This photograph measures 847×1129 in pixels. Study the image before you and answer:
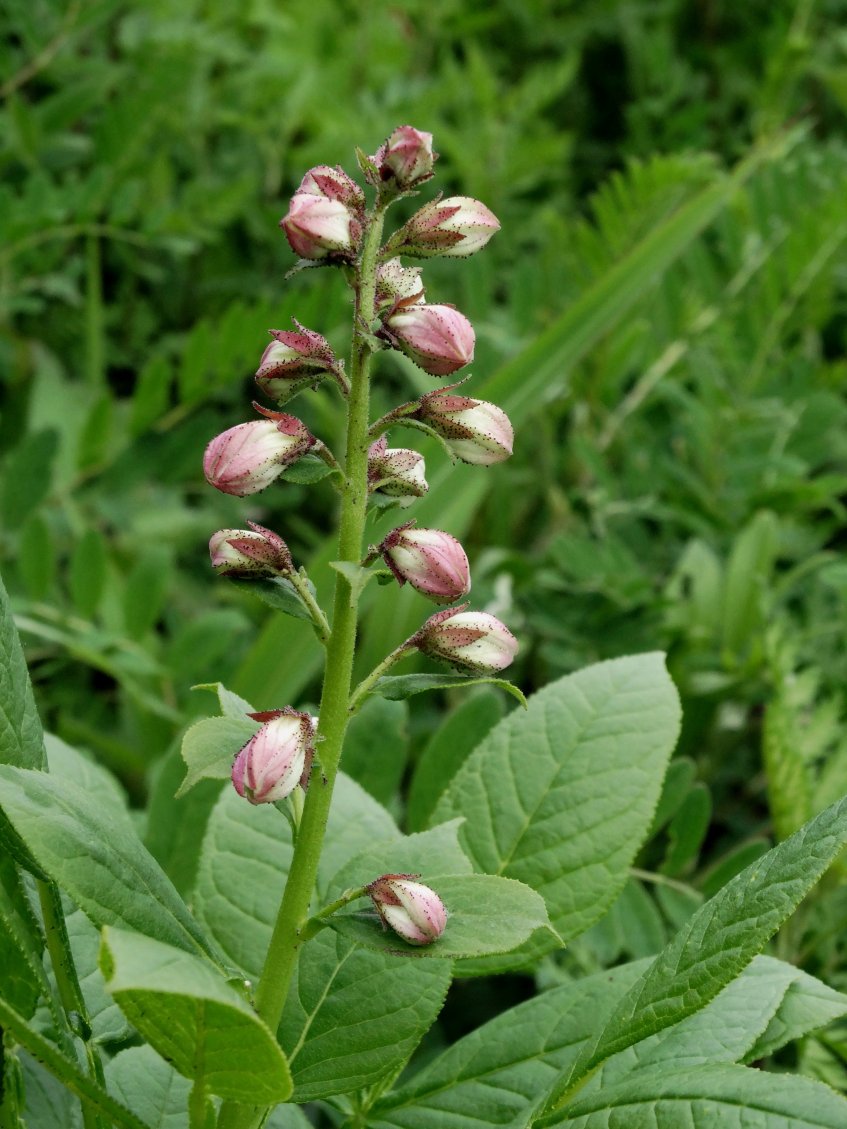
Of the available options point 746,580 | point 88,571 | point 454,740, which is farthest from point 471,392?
point 454,740

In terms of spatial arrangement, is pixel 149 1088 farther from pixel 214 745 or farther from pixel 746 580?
pixel 746 580

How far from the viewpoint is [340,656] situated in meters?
0.77

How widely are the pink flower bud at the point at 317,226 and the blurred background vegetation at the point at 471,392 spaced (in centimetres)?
57

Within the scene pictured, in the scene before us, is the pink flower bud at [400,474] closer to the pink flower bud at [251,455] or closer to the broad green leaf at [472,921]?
the pink flower bud at [251,455]

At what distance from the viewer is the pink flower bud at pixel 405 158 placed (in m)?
0.75

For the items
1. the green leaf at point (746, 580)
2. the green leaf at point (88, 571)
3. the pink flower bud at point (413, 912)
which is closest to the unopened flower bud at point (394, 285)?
the pink flower bud at point (413, 912)

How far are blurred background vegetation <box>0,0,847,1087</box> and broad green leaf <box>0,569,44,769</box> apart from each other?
367 mm

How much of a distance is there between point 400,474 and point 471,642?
0.37 ft

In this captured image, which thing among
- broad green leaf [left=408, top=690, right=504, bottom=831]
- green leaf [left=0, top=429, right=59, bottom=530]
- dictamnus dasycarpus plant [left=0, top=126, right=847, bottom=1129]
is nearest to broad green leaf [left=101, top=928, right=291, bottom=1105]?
dictamnus dasycarpus plant [left=0, top=126, right=847, bottom=1129]

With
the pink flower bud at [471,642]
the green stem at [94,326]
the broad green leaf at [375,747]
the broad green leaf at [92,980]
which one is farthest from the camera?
the green stem at [94,326]

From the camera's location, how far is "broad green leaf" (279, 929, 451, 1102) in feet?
2.73

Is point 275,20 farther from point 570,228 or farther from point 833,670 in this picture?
point 833,670

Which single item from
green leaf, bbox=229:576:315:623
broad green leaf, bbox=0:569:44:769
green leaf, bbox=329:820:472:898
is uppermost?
green leaf, bbox=229:576:315:623

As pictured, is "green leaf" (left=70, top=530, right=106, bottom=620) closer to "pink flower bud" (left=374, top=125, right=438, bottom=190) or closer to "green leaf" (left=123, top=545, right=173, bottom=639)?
"green leaf" (left=123, top=545, right=173, bottom=639)
